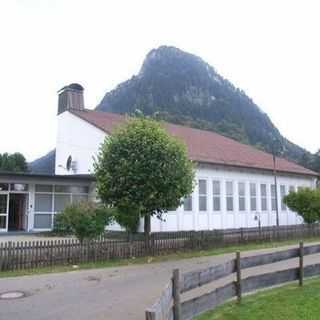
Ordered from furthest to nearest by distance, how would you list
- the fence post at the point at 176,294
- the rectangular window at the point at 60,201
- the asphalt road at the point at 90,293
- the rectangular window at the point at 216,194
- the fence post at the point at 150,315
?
1. the rectangular window at the point at 216,194
2. the rectangular window at the point at 60,201
3. the asphalt road at the point at 90,293
4. the fence post at the point at 176,294
5. the fence post at the point at 150,315

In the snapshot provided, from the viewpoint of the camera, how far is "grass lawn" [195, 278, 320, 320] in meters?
8.26

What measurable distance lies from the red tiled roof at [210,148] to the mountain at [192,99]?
159 ft

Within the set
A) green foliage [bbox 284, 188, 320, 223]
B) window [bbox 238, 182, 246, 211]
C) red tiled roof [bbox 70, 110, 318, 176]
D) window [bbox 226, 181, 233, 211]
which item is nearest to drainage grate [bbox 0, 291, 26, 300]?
red tiled roof [bbox 70, 110, 318, 176]

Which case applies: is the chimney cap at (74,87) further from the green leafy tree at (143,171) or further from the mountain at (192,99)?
the mountain at (192,99)

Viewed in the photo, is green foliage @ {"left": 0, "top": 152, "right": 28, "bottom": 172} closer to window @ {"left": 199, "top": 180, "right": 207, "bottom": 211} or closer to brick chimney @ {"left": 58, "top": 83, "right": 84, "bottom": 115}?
brick chimney @ {"left": 58, "top": 83, "right": 84, "bottom": 115}

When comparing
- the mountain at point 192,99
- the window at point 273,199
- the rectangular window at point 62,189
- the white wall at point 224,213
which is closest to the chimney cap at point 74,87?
the rectangular window at point 62,189

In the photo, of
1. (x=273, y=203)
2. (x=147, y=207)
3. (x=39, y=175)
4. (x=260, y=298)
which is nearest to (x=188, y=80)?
(x=273, y=203)

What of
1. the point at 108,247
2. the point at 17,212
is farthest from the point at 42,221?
the point at 108,247

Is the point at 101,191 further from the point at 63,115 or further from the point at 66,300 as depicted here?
the point at 63,115

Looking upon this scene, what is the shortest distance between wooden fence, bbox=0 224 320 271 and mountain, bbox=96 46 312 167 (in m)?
69.5

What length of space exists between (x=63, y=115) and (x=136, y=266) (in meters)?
21.5

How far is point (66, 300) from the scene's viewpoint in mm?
9852

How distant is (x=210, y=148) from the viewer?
119ft

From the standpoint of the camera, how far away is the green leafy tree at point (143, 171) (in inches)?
738
